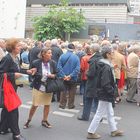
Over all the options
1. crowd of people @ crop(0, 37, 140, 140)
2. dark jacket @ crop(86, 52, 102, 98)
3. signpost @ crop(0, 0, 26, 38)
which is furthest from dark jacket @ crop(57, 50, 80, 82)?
signpost @ crop(0, 0, 26, 38)

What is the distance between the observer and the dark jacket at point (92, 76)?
836 cm

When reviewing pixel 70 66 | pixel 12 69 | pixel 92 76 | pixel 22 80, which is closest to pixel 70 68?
pixel 70 66

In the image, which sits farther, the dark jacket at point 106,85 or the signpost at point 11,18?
the signpost at point 11,18

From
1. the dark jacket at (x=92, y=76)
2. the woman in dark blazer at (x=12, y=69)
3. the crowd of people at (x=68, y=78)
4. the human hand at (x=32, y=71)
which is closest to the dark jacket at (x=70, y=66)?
the crowd of people at (x=68, y=78)

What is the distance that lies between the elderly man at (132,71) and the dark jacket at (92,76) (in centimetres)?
305

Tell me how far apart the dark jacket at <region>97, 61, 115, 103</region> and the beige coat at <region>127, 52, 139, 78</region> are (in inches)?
168

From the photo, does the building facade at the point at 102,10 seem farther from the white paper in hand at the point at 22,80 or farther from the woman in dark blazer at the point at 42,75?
the white paper in hand at the point at 22,80

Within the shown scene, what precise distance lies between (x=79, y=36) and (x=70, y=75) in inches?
1102

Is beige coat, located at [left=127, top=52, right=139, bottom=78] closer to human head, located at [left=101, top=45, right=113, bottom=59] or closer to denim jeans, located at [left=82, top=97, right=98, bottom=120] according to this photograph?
denim jeans, located at [left=82, top=97, right=98, bottom=120]

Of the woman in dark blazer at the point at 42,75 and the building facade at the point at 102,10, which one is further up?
the building facade at the point at 102,10

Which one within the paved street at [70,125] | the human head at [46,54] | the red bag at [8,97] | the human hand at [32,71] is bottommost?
the paved street at [70,125]

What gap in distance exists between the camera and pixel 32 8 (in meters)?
53.4

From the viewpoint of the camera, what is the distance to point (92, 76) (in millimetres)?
8375

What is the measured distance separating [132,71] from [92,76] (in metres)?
3.44
